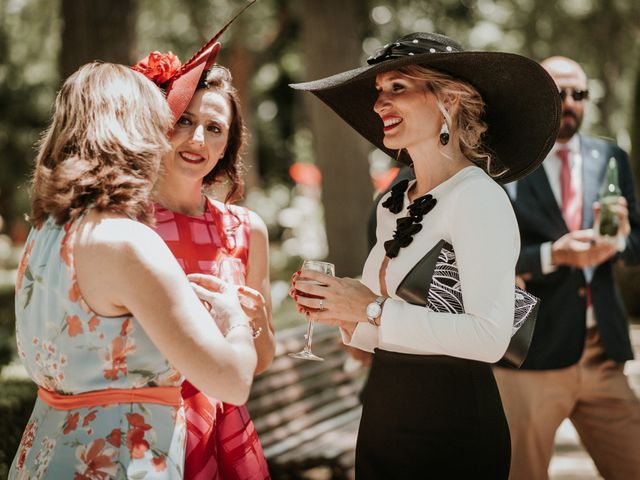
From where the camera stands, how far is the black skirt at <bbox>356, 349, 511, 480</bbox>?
2.82 m

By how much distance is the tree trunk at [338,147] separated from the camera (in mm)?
10531

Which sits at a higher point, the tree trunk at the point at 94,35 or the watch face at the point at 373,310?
the tree trunk at the point at 94,35

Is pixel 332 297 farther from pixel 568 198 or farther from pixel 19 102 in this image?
pixel 19 102

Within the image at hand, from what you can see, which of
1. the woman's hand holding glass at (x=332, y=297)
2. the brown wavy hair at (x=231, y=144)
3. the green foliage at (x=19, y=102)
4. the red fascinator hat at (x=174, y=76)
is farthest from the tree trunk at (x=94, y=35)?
the green foliage at (x=19, y=102)

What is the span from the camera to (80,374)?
231 centimetres

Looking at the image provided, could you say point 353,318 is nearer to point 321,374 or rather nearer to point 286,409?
point 286,409

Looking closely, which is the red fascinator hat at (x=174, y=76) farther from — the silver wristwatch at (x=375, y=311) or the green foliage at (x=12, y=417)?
the green foliage at (x=12, y=417)

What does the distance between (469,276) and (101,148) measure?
1219 mm

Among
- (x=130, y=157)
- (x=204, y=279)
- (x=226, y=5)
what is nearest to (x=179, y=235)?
(x=204, y=279)

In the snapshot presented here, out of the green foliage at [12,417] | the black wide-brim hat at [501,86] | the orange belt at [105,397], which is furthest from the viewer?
the green foliage at [12,417]

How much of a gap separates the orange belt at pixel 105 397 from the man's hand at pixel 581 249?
243 cm

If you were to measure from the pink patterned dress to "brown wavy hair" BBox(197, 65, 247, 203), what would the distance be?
0.28 m

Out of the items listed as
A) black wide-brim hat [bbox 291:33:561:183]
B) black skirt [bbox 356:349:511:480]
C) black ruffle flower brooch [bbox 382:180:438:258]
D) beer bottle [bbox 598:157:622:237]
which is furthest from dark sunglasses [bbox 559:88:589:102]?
black skirt [bbox 356:349:511:480]

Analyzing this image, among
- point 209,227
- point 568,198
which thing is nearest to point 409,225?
point 209,227
